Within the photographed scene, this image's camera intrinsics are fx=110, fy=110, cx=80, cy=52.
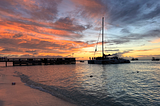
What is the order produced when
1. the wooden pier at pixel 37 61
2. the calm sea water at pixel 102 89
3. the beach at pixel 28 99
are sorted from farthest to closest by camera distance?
the wooden pier at pixel 37 61
the calm sea water at pixel 102 89
the beach at pixel 28 99

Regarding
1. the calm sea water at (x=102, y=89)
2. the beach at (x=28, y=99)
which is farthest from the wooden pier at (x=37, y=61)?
the beach at (x=28, y=99)

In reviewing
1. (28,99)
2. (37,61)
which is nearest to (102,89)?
(28,99)

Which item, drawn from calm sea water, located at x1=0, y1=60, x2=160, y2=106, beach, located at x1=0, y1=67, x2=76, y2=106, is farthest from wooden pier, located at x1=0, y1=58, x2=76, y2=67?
beach, located at x1=0, y1=67, x2=76, y2=106

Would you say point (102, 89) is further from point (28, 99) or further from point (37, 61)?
point (37, 61)

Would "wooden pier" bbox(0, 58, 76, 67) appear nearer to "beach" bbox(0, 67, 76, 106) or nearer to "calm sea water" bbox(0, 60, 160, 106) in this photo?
"calm sea water" bbox(0, 60, 160, 106)

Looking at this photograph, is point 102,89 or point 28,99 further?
point 102,89

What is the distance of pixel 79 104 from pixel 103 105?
→ 2055 millimetres

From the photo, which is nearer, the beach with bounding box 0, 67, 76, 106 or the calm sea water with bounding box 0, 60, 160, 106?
the beach with bounding box 0, 67, 76, 106

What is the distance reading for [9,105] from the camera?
8.15 m

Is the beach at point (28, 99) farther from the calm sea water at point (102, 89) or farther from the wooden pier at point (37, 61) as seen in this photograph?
the wooden pier at point (37, 61)

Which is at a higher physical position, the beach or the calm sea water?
the beach

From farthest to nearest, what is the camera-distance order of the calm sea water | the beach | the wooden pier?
the wooden pier, the calm sea water, the beach

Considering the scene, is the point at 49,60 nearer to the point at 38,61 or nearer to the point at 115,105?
the point at 38,61

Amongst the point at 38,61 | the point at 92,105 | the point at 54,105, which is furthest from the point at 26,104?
the point at 38,61
